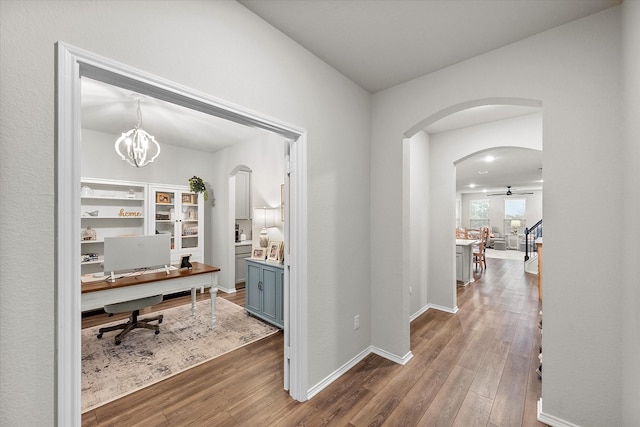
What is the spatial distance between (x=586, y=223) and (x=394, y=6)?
1.87 metres

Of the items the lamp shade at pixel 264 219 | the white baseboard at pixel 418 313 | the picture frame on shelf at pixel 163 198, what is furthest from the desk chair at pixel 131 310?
the white baseboard at pixel 418 313

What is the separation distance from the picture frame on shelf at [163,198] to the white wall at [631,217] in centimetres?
556

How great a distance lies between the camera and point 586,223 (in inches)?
65.9

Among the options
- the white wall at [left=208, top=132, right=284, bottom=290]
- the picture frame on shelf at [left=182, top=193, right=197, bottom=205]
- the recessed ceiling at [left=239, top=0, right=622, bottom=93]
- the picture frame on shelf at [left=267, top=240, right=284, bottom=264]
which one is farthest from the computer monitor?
the recessed ceiling at [left=239, top=0, right=622, bottom=93]

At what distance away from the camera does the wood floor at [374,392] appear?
181 centimetres

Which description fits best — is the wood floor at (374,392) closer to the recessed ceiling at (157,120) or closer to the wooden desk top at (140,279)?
the wooden desk top at (140,279)

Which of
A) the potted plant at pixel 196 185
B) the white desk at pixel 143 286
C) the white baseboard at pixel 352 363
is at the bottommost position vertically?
the white baseboard at pixel 352 363

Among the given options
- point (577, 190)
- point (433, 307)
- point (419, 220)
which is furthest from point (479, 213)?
point (577, 190)

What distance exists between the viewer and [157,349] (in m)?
2.76

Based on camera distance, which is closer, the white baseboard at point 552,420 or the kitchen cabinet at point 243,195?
the white baseboard at point 552,420

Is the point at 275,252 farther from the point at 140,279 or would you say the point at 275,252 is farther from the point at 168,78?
the point at 168,78

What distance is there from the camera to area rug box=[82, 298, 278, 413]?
2.18 m

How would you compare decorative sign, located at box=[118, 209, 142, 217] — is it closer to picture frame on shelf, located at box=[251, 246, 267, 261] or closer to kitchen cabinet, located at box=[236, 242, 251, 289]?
kitchen cabinet, located at box=[236, 242, 251, 289]

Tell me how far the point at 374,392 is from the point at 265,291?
181 cm
